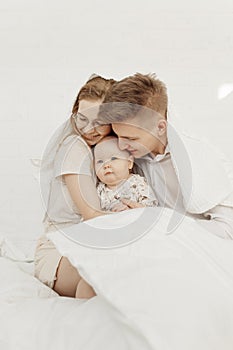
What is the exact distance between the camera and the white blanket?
0.98 metres

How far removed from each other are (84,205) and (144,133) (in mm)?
294

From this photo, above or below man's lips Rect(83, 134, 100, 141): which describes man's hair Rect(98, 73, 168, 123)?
above

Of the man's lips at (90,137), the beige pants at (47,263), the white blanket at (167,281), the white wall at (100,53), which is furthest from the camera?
the white wall at (100,53)

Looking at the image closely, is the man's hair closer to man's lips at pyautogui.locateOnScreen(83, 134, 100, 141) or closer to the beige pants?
man's lips at pyautogui.locateOnScreen(83, 134, 100, 141)

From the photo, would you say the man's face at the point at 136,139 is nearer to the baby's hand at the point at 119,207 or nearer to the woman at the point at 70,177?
the woman at the point at 70,177

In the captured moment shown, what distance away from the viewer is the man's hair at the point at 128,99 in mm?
1692

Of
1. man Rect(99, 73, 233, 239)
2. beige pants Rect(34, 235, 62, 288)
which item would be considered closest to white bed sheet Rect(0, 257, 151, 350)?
beige pants Rect(34, 235, 62, 288)

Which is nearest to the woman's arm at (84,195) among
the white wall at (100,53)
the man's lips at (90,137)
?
the man's lips at (90,137)

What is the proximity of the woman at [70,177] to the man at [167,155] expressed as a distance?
55 mm

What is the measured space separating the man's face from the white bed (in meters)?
0.42

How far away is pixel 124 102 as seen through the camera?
169 cm

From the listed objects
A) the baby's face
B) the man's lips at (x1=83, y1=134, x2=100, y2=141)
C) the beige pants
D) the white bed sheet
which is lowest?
the beige pants

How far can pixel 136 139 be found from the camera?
1748 millimetres

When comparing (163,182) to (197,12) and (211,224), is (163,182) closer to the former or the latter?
(211,224)
